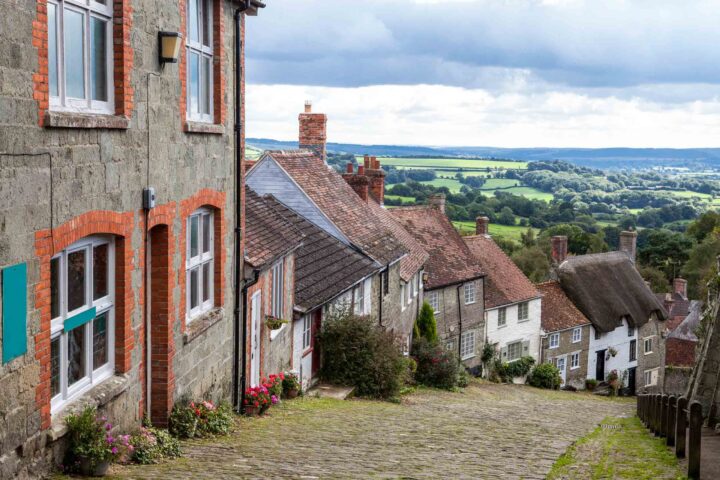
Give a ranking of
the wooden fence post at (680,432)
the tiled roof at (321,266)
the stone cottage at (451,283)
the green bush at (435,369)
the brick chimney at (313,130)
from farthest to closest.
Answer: the stone cottage at (451,283) < the brick chimney at (313,130) < the green bush at (435,369) < the tiled roof at (321,266) < the wooden fence post at (680,432)

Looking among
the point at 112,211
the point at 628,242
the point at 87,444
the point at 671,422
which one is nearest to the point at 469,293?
the point at 628,242

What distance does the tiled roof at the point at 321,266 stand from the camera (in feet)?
64.3

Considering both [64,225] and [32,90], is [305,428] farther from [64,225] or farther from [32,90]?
[32,90]

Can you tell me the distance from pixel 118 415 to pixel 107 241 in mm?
1943

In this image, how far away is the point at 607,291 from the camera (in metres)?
46.2

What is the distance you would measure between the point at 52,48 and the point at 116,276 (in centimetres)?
269

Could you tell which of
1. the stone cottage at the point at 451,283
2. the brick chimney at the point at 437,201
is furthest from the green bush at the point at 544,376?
the brick chimney at the point at 437,201

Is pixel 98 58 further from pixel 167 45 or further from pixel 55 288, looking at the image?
pixel 55 288

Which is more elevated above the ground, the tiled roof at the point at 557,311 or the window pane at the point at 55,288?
the window pane at the point at 55,288

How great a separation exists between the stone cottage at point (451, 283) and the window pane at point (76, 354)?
2725 cm

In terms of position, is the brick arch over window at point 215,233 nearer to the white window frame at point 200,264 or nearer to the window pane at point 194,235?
the white window frame at point 200,264

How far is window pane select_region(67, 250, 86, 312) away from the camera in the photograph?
8.08 meters

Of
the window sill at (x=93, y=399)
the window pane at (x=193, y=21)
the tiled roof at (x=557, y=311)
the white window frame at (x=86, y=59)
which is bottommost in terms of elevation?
the tiled roof at (x=557, y=311)

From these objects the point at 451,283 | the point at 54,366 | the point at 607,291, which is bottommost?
the point at 607,291
